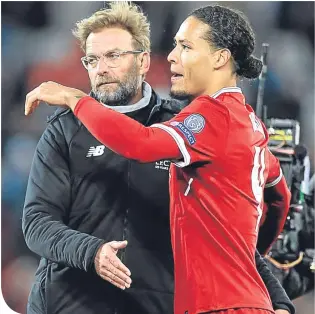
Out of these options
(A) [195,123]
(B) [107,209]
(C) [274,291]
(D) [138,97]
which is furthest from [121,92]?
(C) [274,291]

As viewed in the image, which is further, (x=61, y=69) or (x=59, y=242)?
(x=61, y=69)

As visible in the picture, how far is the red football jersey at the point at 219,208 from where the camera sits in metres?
1.01

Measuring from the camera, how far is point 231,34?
110 centimetres

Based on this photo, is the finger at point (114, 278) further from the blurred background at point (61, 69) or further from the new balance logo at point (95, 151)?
the blurred background at point (61, 69)

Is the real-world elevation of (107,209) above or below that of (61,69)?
below

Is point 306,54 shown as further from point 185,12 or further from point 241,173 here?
point 241,173

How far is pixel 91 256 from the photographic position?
110 centimetres

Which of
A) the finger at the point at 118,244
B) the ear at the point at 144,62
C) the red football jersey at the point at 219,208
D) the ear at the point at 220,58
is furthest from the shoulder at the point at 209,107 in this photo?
the ear at the point at 144,62

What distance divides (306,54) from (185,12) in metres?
0.29

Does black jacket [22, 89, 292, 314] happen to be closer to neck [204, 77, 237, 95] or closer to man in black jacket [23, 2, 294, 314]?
man in black jacket [23, 2, 294, 314]

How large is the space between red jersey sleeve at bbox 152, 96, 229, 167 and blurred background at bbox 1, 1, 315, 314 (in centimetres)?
44

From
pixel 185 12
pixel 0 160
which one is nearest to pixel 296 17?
pixel 185 12

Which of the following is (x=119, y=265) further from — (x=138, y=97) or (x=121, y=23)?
(x=121, y=23)

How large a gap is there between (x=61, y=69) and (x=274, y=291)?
66 centimetres
